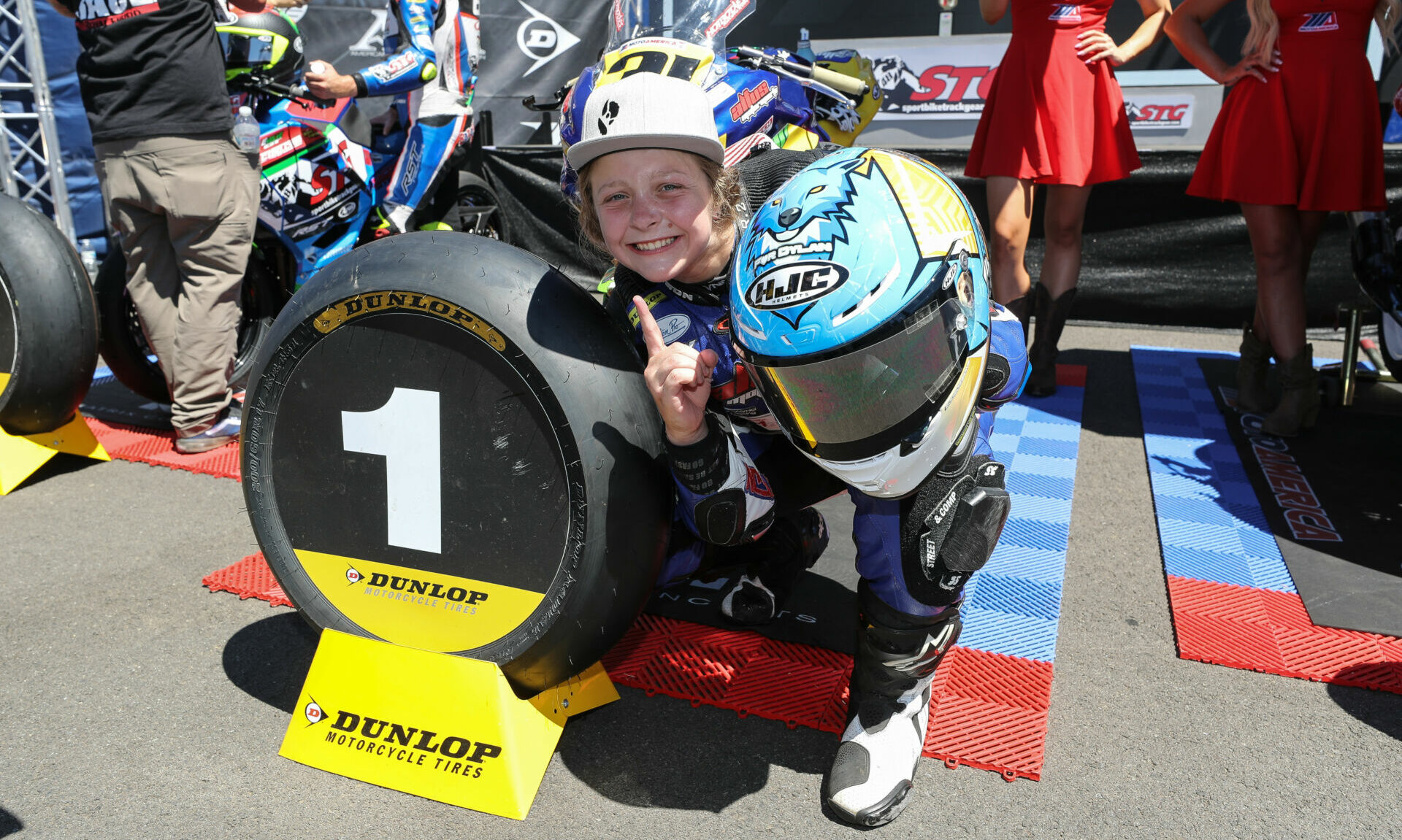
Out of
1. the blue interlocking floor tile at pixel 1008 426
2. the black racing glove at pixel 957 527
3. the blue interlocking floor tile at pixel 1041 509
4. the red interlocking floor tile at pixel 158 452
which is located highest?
the black racing glove at pixel 957 527

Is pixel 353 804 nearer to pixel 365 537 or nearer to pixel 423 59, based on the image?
pixel 365 537

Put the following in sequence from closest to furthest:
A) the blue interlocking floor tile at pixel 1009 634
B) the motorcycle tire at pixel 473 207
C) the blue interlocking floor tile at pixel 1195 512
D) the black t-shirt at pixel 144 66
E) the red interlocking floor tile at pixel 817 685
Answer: the red interlocking floor tile at pixel 817 685, the blue interlocking floor tile at pixel 1009 634, the blue interlocking floor tile at pixel 1195 512, the black t-shirt at pixel 144 66, the motorcycle tire at pixel 473 207

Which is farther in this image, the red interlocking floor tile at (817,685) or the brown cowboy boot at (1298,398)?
the brown cowboy boot at (1298,398)

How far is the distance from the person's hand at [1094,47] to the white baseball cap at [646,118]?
9.23ft

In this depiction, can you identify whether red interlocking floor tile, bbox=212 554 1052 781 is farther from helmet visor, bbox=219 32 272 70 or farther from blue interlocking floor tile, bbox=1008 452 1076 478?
helmet visor, bbox=219 32 272 70

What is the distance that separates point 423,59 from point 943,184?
361 cm

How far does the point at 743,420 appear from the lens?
71.4 inches

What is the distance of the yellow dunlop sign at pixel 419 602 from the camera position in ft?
5.38

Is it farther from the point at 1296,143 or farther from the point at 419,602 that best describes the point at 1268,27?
the point at 419,602

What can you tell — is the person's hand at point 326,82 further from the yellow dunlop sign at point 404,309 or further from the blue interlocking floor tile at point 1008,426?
the blue interlocking floor tile at point 1008,426

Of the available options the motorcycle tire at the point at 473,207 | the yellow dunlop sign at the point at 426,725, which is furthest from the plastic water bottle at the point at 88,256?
the yellow dunlop sign at the point at 426,725

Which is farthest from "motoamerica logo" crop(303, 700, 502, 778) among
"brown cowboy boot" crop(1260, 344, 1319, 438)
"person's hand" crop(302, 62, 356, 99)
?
"brown cowboy boot" crop(1260, 344, 1319, 438)

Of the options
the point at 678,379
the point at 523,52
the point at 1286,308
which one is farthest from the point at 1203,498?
the point at 523,52

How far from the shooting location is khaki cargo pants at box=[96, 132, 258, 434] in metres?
3.22
